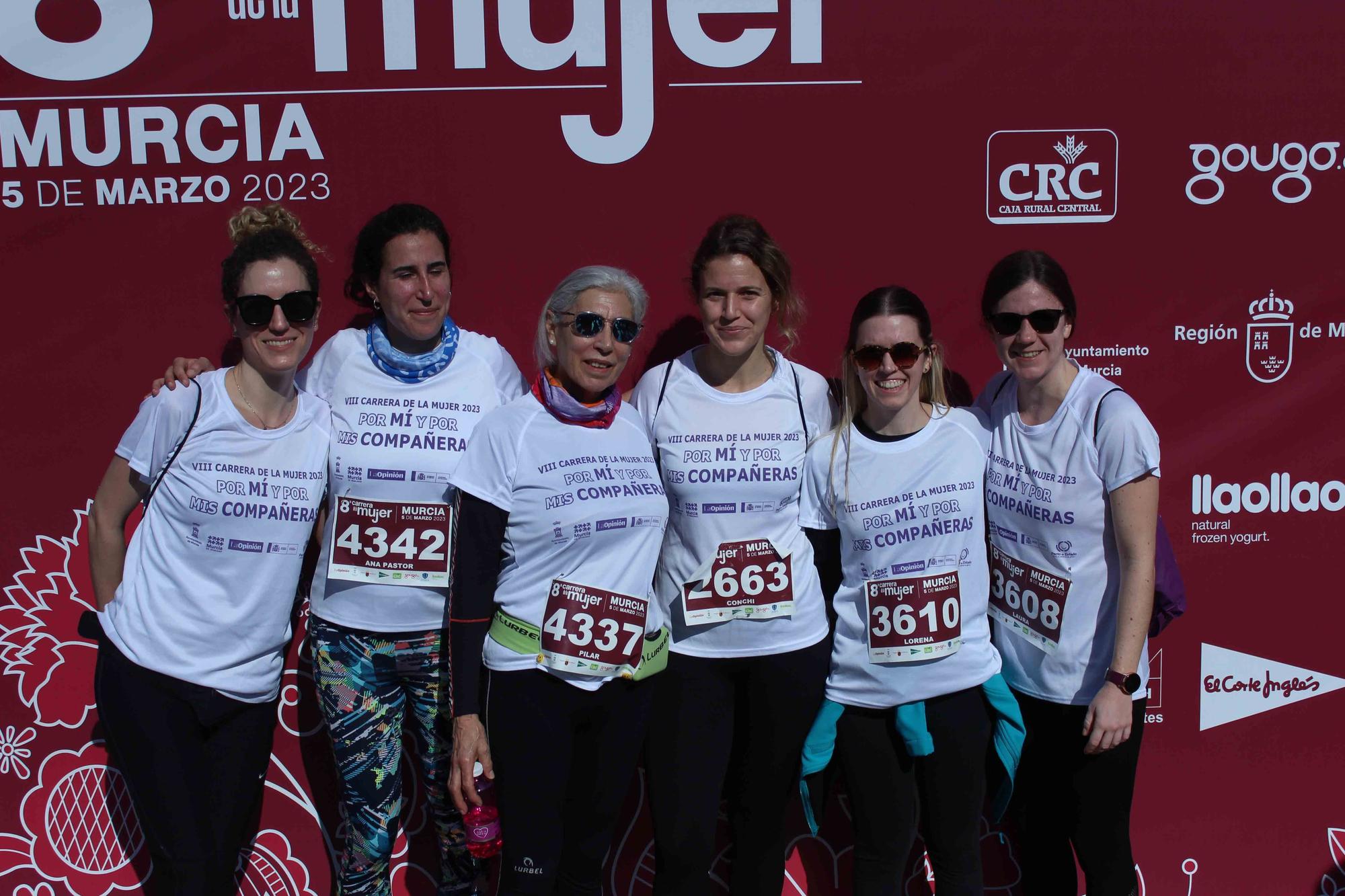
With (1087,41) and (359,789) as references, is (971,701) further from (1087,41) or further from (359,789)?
(1087,41)

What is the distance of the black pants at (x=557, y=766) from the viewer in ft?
7.32

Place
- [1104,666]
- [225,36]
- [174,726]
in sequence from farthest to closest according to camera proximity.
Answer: [225,36] → [1104,666] → [174,726]

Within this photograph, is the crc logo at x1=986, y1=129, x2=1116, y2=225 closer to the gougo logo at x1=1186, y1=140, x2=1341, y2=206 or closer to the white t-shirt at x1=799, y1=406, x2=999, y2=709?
the gougo logo at x1=1186, y1=140, x2=1341, y2=206

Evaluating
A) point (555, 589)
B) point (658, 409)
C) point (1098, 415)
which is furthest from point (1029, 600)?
point (555, 589)

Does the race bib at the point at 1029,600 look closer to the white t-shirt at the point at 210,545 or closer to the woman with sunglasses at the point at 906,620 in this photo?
the woman with sunglasses at the point at 906,620

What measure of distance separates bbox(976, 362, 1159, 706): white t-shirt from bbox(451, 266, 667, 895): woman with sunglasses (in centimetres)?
91

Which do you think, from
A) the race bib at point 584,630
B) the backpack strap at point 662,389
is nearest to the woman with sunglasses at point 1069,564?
the backpack strap at point 662,389

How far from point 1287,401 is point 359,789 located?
2959 mm

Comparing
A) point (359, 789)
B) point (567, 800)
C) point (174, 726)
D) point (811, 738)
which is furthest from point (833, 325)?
point (174, 726)

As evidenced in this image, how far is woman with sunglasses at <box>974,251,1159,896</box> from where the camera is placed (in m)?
2.38

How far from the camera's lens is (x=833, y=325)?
3.09 m

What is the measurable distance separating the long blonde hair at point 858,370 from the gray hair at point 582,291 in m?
0.54

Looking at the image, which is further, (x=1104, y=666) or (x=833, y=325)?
(x=833, y=325)

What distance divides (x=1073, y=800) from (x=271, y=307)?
2283mm
